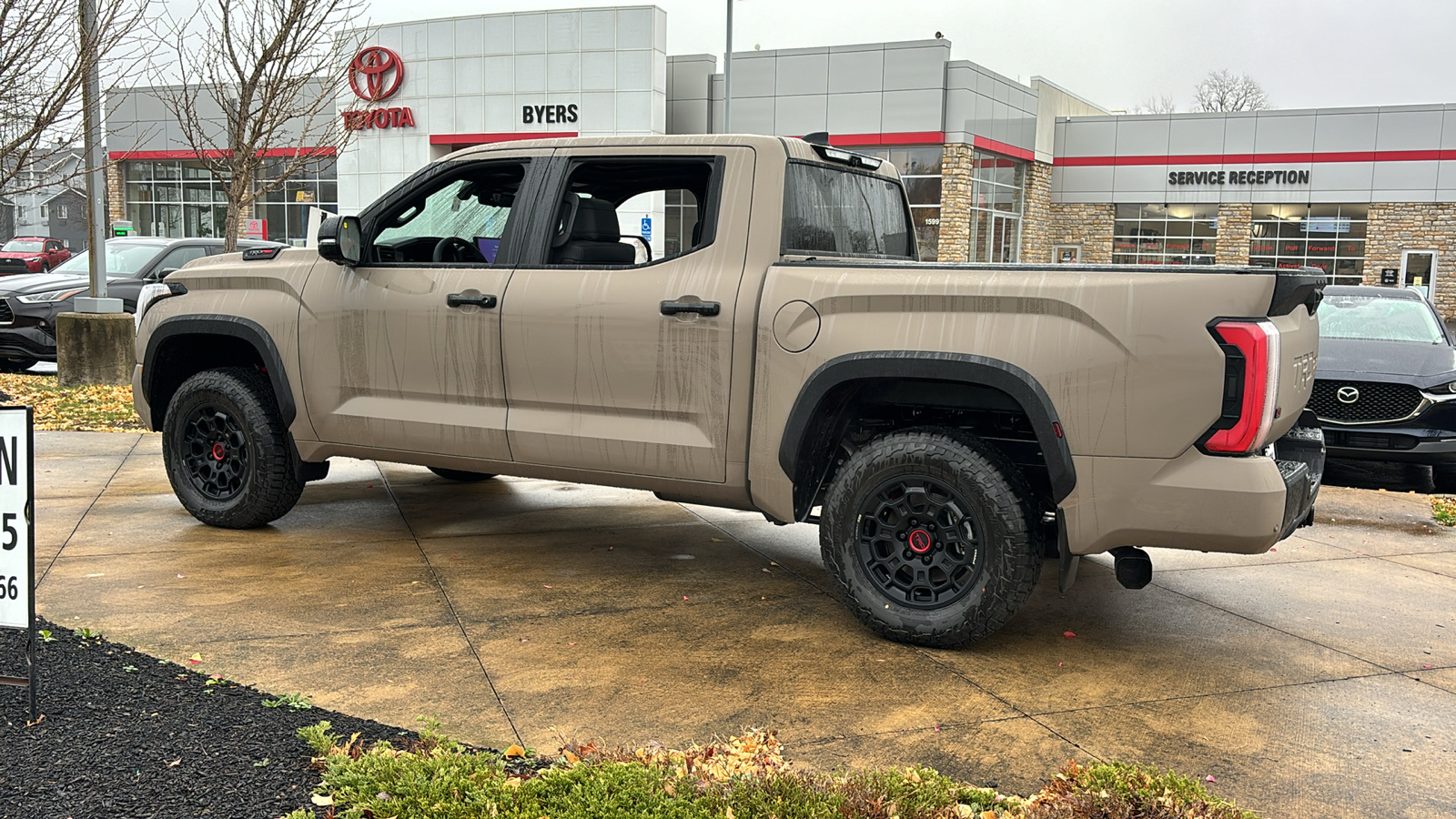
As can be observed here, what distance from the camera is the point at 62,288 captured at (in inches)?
540

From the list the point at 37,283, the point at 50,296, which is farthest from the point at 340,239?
the point at 37,283

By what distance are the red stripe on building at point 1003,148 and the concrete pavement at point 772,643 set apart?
29.6 metres

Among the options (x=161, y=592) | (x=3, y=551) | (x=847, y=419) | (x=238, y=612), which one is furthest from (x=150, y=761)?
(x=847, y=419)

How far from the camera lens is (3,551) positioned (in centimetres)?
361

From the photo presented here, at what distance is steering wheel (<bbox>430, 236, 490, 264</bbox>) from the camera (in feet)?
19.0

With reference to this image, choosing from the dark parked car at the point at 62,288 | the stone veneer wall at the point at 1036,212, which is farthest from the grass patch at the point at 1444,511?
the stone veneer wall at the point at 1036,212

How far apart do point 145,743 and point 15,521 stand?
0.78m

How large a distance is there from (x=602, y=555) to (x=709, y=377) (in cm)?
157

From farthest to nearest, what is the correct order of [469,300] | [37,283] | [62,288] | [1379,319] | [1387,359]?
1. [37,283]
2. [62,288]
3. [1379,319]
4. [1387,359]
5. [469,300]

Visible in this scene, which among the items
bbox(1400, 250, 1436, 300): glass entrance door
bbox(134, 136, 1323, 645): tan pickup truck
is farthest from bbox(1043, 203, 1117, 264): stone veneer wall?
bbox(134, 136, 1323, 645): tan pickup truck

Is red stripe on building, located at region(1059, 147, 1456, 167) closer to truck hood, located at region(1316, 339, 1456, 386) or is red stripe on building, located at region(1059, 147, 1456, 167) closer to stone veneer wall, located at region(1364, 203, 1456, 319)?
stone veneer wall, located at region(1364, 203, 1456, 319)

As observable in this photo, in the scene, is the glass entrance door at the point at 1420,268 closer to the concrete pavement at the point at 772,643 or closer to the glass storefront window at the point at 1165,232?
the glass storefront window at the point at 1165,232

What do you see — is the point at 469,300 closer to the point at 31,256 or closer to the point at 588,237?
the point at 588,237

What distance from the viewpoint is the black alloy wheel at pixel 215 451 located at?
20.4ft
